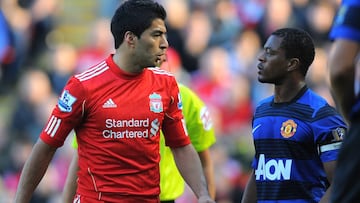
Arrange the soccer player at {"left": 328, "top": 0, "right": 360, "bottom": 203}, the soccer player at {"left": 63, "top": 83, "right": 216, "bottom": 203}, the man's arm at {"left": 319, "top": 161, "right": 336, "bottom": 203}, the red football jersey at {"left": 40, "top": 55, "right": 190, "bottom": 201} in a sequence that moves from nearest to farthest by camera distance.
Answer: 1. the soccer player at {"left": 328, "top": 0, "right": 360, "bottom": 203}
2. the man's arm at {"left": 319, "top": 161, "right": 336, "bottom": 203}
3. the red football jersey at {"left": 40, "top": 55, "right": 190, "bottom": 201}
4. the soccer player at {"left": 63, "top": 83, "right": 216, "bottom": 203}

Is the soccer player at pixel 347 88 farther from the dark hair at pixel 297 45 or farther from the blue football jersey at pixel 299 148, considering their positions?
the dark hair at pixel 297 45

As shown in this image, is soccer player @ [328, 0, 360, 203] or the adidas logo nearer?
soccer player @ [328, 0, 360, 203]

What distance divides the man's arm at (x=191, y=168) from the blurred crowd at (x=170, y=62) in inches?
174

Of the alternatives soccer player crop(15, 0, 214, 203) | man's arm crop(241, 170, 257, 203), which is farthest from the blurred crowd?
soccer player crop(15, 0, 214, 203)

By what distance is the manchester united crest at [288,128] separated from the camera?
5.23 meters

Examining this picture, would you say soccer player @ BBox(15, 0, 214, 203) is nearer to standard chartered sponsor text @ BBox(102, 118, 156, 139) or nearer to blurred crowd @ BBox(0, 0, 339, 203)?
standard chartered sponsor text @ BBox(102, 118, 156, 139)

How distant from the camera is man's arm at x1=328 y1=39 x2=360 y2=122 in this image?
3.82 m

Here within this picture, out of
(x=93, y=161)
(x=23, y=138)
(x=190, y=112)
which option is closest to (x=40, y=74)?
(x=23, y=138)

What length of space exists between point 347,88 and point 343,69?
0.09 m

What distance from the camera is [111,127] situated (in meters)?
5.39

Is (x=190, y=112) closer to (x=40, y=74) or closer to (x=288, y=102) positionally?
(x=288, y=102)

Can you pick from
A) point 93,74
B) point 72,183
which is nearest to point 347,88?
point 93,74

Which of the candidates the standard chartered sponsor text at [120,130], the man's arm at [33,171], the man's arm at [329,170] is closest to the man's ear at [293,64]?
the man's arm at [329,170]

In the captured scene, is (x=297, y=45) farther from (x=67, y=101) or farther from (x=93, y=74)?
(x=67, y=101)
